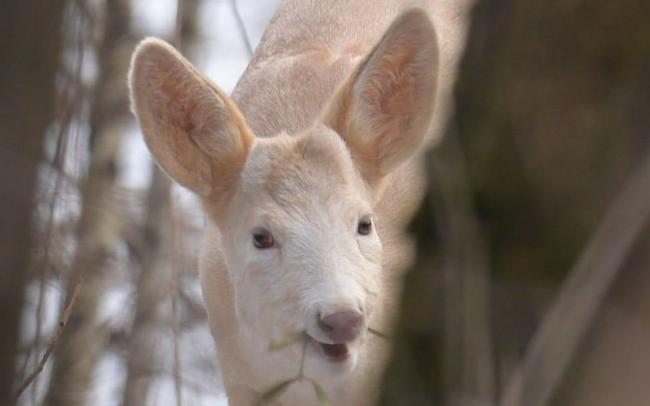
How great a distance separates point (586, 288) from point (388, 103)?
431 cm

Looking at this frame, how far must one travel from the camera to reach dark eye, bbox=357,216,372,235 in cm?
584

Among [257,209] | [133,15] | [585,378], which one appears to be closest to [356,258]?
[257,209]

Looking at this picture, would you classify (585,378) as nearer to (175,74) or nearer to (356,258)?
(356,258)

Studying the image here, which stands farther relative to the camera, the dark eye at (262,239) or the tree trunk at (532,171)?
the dark eye at (262,239)

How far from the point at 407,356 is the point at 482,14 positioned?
0.57 m

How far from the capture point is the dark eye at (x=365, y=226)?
5.84m

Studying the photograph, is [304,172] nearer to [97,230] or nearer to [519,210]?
[519,210]

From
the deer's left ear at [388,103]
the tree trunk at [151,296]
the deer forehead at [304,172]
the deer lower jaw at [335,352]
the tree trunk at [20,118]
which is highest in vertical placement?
the tree trunk at [20,118]

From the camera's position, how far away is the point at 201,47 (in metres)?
11.1

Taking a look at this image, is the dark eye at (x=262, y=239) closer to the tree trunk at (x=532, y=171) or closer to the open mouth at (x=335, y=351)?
the open mouth at (x=335, y=351)

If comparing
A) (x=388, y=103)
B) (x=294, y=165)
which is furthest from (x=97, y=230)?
(x=294, y=165)

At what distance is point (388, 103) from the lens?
6379 millimetres

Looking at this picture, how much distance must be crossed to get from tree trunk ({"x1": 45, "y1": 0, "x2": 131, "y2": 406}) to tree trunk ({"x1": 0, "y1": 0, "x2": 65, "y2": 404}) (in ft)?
11.8

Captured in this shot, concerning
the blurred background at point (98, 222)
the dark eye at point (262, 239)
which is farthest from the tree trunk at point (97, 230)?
the dark eye at point (262, 239)
